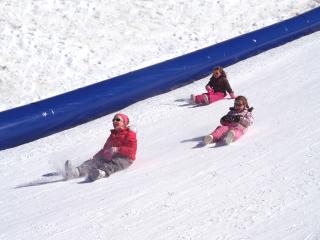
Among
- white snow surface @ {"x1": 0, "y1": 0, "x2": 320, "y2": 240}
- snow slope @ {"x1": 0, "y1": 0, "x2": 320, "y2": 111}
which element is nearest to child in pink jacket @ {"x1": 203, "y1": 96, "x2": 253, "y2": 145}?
white snow surface @ {"x1": 0, "y1": 0, "x2": 320, "y2": 240}

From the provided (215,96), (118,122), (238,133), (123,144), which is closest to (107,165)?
(123,144)

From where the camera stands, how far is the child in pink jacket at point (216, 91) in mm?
7910

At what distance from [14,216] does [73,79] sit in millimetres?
5220

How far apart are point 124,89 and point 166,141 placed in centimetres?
203

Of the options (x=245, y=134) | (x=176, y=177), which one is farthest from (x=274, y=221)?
(x=245, y=134)

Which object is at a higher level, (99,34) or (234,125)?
(99,34)

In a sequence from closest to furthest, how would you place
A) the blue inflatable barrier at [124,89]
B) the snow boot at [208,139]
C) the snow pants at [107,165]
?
the snow pants at [107,165] < the snow boot at [208,139] < the blue inflatable barrier at [124,89]

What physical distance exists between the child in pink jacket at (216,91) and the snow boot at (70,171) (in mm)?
2776

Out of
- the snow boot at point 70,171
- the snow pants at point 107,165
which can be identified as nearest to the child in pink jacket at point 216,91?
the snow pants at point 107,165

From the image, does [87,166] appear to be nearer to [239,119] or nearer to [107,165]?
[107,165]

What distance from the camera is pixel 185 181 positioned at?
5.07 meters

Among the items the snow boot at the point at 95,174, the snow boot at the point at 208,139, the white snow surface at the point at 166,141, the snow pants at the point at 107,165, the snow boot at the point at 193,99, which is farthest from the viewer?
the snow boot at the point at 193,99

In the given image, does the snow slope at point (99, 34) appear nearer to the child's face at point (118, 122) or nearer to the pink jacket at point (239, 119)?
the child's face at point (118, 122)

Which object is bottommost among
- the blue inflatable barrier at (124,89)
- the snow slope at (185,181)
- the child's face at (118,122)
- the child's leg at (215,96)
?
the snow slope at (185,181)
